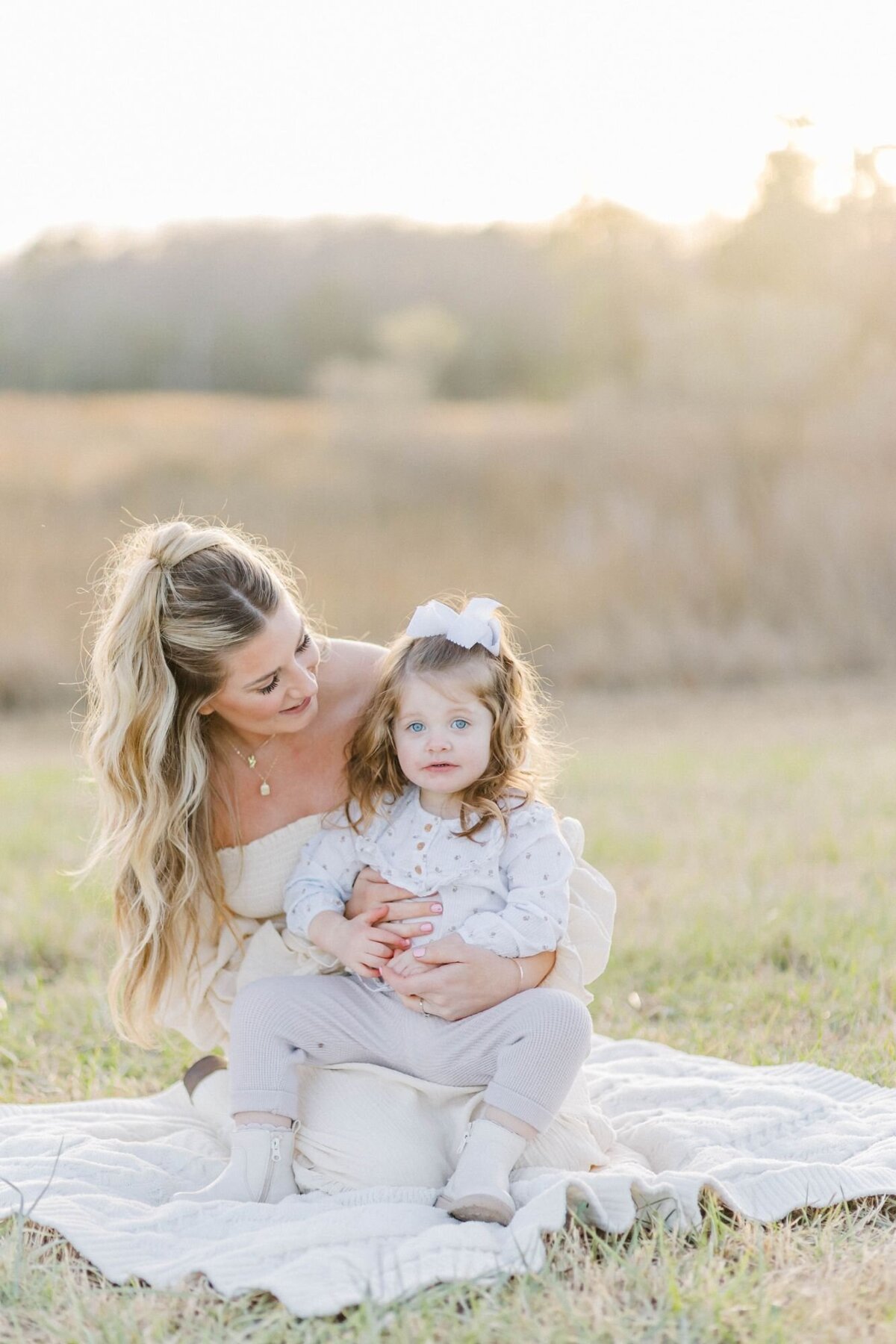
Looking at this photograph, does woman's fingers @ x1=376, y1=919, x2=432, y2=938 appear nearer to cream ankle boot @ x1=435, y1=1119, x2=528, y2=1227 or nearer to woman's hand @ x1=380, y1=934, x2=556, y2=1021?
woman's hand @ x1=380, y1=934, x2=556, y2=1021

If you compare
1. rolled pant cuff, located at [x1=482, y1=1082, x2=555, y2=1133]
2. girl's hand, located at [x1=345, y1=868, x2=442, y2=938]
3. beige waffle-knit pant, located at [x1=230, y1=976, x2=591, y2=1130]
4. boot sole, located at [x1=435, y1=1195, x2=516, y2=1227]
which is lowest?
boot sole, located at [x1=435, y1=1195, x2=516, y2=1227]

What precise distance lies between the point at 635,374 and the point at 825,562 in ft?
15.6

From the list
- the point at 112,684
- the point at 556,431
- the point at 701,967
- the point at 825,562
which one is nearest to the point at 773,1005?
the point at 701,967

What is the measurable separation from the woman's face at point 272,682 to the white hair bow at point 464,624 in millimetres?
239

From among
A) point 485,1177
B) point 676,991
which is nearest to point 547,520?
point 676,991

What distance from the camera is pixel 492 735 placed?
9.30ft

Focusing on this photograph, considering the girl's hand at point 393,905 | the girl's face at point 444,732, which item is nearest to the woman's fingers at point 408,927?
the girl's hand at point 393,905

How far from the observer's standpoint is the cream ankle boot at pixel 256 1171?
2.69m

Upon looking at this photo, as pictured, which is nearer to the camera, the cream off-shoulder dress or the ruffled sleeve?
the cream off-shoulder dress

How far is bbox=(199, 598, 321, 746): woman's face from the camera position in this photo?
9.29ft

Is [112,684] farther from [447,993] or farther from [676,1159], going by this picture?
[676,1159]

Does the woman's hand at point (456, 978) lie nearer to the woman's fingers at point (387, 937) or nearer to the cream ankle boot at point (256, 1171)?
the woman's fingers at point (387, 937)

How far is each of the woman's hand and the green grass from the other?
45 cm

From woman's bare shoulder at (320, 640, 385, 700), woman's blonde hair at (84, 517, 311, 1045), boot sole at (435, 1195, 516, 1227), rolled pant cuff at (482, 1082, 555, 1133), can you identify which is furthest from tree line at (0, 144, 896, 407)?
boot sole at (435, 1195, 516, 1227)
